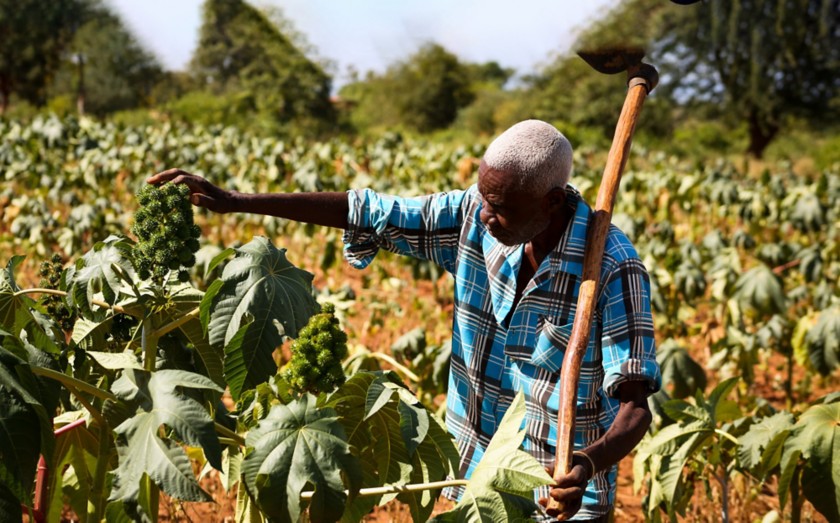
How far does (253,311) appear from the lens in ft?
5.94

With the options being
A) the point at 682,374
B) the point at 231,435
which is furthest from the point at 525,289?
the point at 682,374

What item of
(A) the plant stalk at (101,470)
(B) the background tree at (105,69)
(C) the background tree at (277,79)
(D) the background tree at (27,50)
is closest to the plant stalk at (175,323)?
(A) the plant stalk at (101,470)

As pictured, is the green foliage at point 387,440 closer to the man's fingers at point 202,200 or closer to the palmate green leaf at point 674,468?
the man's fingers at point 202,200

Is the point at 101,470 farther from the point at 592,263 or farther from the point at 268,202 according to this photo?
the point at 592,263

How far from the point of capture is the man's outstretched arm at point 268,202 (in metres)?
2.04

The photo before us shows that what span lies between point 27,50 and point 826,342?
143ft

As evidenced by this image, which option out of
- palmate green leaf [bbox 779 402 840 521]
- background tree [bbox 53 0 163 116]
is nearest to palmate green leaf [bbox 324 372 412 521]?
palmate green leaf [bbox 779 402 840 521]

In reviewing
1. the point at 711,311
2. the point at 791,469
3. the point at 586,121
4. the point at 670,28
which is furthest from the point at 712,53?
the point at 791,469

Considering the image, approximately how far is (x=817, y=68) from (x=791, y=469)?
36.8 m

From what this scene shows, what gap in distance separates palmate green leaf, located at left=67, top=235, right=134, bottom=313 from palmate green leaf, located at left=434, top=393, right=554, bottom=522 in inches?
32.5

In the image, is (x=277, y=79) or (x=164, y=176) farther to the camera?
(x=277, y=79)

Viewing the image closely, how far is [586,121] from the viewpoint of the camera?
3806 cm

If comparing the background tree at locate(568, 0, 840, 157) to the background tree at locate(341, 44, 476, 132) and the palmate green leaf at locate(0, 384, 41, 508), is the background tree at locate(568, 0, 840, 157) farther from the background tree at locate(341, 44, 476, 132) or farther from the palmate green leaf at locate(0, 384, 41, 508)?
Result: the palmate green leaf at locate(0, 384, 41, 508)

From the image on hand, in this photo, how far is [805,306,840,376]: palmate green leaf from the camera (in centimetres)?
443
